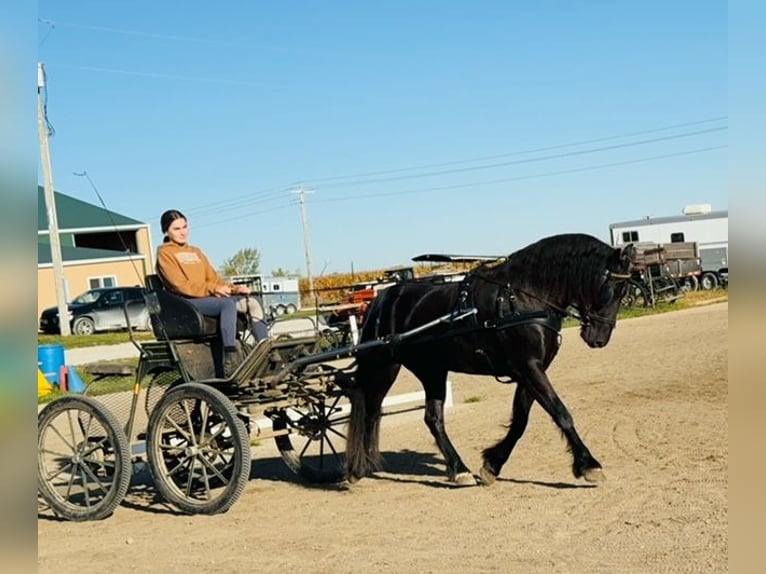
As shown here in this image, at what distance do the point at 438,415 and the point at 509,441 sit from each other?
848mm

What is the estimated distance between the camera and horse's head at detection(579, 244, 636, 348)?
22.8ft

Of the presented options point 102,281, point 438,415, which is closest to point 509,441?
point 438,415

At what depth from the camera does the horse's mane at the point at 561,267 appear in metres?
7.09

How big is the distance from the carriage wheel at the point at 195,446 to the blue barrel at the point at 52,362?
1003cm

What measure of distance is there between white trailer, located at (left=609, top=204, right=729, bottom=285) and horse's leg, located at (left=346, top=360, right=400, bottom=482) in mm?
34821

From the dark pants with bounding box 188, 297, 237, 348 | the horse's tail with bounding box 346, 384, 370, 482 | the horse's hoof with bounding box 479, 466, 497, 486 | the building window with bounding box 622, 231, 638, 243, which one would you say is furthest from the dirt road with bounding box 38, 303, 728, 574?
the building window with bounding box 622, 231, 638, 243

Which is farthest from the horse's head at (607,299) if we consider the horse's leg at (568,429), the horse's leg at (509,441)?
the horse's leg at (509,441)

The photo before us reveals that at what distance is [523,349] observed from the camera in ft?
23.7

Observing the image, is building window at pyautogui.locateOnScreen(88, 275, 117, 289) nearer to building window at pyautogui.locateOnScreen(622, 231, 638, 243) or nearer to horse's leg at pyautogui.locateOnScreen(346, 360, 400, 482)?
building window at pyautogui.locateOnScreen(622, 231, 638, 243)

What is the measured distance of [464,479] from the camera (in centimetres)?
769

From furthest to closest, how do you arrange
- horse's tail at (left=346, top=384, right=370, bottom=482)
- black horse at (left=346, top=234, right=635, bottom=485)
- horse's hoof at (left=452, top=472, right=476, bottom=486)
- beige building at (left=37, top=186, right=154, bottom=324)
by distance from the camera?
beige building at (left=37, top=186, right=154, bottom=324)
horse's tail at (left=346, top=384, right=370, bottom=482)
horse's hoof at (left=452, top=472, right=476, bottom=486)
black horse at (left=346, top=234, right=635, bottom=485)

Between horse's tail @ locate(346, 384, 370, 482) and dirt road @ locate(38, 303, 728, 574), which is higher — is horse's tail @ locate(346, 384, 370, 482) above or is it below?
above

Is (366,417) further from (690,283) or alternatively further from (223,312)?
(690,283)
